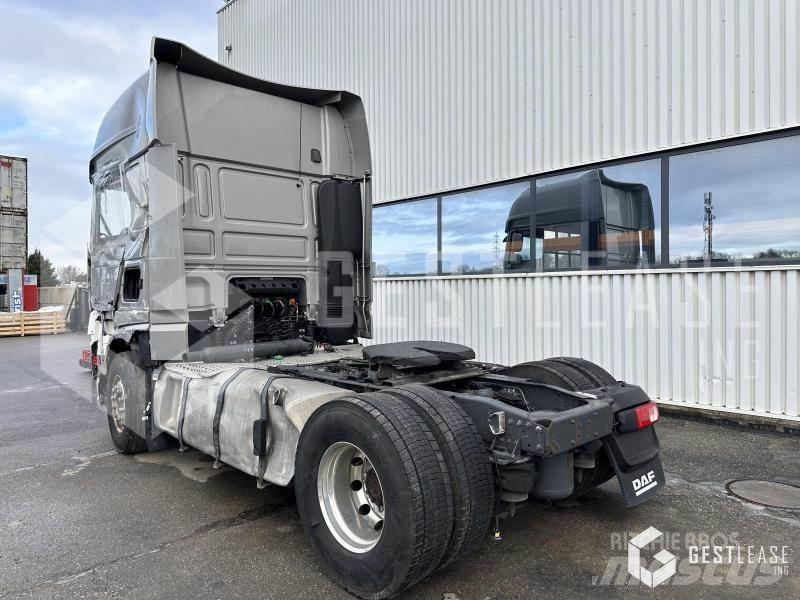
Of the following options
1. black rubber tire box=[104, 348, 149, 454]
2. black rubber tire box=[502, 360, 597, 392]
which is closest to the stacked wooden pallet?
black rubber tire box=[104, 348, 149, 454]

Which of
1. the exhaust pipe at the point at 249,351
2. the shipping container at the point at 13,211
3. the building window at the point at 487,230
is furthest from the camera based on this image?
the shipping container at the point at 13,211

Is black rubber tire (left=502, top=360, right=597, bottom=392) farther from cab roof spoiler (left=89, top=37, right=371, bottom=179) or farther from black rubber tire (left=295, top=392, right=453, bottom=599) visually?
cab roof spoiler (left=89, top=37, right=371, bottom=179)

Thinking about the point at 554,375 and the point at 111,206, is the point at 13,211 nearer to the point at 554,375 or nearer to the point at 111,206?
the point at 111,206

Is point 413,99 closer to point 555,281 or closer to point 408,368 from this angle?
point 555,281

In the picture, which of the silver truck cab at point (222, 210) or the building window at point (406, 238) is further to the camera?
the building window at point (406, 238)

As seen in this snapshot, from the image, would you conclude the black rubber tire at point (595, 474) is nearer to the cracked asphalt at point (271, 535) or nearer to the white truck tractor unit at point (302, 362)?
the white truck tractor unit at point (302, 362)

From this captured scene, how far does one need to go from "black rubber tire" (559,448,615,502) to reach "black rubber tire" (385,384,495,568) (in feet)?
2.94

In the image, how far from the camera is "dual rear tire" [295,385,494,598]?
8.32 feet

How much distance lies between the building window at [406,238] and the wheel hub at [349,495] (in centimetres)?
635

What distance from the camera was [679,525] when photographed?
361 cm

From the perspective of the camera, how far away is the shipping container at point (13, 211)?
2234 centimetres

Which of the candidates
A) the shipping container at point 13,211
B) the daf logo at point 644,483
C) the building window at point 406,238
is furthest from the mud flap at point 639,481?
the shipping container at point 13,211

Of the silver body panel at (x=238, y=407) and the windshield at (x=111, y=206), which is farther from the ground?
the windshield at (x=111, y=206)

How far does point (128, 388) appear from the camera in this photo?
509cm
